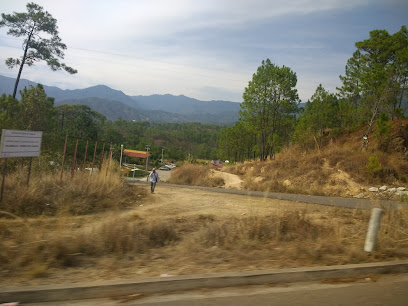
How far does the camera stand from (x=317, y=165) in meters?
23.0

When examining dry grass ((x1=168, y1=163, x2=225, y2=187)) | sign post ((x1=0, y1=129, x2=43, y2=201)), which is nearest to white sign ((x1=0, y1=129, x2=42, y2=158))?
sign post ((x1=0, y1=129, x2=43, y2=201))

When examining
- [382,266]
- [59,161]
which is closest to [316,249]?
[382,266]

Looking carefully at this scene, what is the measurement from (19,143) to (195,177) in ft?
63.7

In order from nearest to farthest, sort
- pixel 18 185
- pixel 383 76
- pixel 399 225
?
pixel 399 225 → pixel 18 185 → pixel 383 76

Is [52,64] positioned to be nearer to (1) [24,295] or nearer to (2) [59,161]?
(2) [59,161]

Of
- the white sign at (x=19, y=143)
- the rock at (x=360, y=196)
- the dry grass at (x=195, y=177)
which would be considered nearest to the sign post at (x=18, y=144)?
the white sign at (x=19, y=143)

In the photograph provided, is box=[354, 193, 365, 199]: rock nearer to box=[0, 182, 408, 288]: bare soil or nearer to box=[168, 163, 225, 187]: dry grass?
box=[168, 163, 225, 187]: dry grass

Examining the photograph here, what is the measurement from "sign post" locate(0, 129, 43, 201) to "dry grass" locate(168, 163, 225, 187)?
55.3ft

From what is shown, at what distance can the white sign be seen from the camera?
368 inches

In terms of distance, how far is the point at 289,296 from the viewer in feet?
12.3

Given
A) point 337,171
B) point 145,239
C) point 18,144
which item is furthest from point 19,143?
point 337,171

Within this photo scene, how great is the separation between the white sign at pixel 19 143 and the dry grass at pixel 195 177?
1684cm

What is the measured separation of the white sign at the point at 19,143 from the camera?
9344 mm

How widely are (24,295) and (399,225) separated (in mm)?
7668
